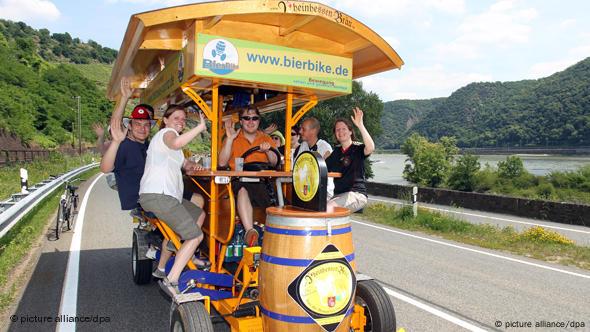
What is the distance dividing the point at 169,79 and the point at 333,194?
217 cm

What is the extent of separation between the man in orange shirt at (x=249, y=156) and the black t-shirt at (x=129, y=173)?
1.19 meters

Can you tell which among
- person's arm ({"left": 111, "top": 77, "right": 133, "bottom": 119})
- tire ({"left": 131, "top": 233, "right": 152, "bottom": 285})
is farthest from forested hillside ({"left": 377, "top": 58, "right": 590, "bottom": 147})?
person's arm ({"left": 111, "top": 77, "right": 133, "bottom": 119})

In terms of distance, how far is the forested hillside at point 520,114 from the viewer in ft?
233

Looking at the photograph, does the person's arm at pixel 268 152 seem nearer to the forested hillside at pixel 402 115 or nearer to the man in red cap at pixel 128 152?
the man in red cap at pixel 128 152

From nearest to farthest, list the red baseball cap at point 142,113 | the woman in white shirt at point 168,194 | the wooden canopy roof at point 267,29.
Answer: the wooden canopy roof at point 267,29 < the woman in white shirt at point 168,194 < the red baseball cap at point 142,113

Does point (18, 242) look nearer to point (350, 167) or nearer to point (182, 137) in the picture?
point (182, 137)

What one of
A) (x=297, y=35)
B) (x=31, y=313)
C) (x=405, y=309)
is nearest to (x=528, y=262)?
(x=405, y=309)

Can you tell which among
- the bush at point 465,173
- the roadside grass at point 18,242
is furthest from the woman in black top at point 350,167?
the bush at point 465,173

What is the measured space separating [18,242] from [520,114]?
91.9 metres

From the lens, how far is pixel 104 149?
5102 mm

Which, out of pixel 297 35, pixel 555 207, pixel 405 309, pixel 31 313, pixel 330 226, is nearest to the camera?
pixel 330 226

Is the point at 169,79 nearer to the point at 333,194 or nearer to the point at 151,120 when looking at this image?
the point at 151,120

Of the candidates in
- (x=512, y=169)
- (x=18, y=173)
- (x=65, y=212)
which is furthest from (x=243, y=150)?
(x=512, y=169)

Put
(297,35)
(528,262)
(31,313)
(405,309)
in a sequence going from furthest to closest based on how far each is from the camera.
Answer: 1. (528,262)
2. (405,309)
3. (31,313)
4. (297,35)
